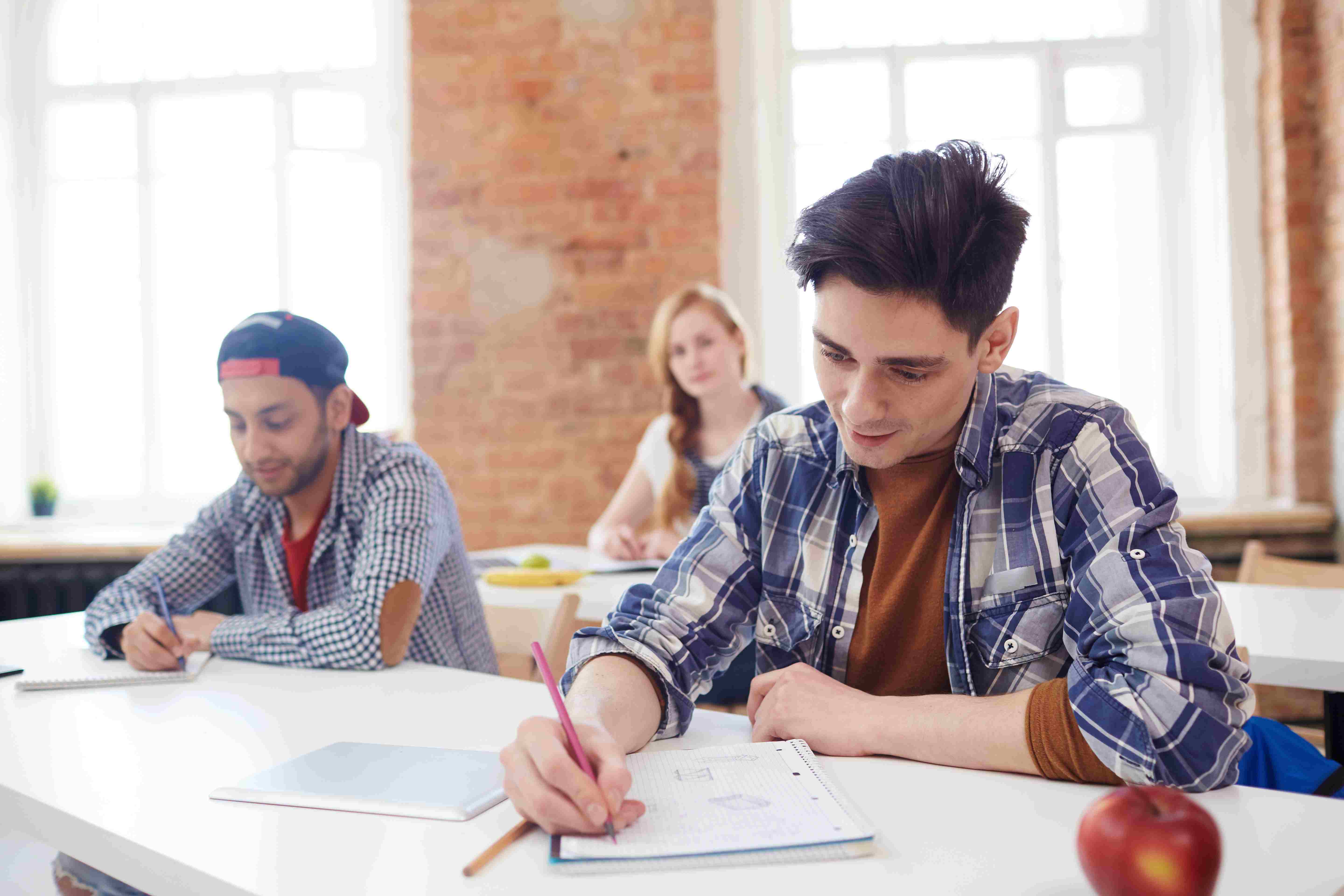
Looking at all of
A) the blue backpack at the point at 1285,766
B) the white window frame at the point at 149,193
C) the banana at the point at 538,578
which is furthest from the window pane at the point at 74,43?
the blue backpack at the point at 1285,766

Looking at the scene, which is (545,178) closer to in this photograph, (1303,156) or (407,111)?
(407,111)

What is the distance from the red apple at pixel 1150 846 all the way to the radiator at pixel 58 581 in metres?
3.82

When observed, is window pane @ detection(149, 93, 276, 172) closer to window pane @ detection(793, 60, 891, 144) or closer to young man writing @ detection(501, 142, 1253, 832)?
window pane @ detection(793, 60, 891, 144)

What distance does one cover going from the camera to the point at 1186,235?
3.91m

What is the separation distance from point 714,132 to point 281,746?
3.03 m

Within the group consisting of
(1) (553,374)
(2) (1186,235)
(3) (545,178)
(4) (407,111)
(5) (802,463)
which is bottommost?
(5) (802,463)

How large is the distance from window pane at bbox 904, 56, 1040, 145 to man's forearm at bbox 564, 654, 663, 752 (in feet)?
10.9

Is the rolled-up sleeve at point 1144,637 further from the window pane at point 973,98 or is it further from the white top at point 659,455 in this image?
the window pane at point 973,98

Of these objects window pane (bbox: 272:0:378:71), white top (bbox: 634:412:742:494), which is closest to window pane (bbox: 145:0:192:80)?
window pane (bbox: 272:0:378:71)

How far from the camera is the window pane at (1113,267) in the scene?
3926 millimetres

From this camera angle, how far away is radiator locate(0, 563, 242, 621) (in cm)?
373

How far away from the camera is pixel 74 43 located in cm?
438

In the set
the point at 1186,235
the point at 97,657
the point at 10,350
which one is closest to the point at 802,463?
the point at 97,657

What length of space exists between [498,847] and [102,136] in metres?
4.61
